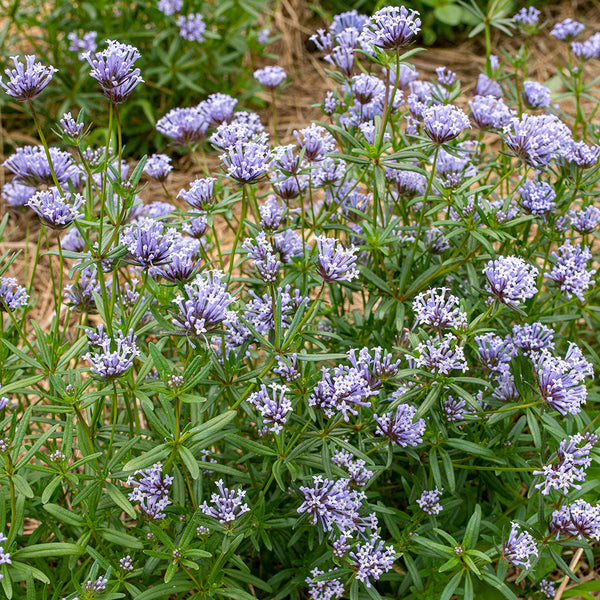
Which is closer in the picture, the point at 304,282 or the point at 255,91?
the point at 304,282

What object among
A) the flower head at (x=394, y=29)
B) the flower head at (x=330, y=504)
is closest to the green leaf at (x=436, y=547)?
the flower head at (x=330, y=504)

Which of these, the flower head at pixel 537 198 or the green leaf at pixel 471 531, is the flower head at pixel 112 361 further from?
the flower head at pixel 537 198

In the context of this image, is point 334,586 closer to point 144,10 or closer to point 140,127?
point 140,127

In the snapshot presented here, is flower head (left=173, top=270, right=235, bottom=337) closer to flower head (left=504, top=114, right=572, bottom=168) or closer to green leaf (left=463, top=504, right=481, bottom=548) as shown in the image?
green leaf (left=463, top=504, right=481, bottom=548)

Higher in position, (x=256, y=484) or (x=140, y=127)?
(x=140, y=127)

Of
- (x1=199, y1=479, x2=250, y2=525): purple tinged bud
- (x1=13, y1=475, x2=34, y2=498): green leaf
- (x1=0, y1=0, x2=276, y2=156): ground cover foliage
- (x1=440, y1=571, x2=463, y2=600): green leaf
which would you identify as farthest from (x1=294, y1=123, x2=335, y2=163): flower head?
(x1=0, y1=0, x2=276, y2=156): ground cover foliage

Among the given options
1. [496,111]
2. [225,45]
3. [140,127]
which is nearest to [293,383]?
[496,111]

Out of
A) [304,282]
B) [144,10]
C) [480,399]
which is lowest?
[480,399]

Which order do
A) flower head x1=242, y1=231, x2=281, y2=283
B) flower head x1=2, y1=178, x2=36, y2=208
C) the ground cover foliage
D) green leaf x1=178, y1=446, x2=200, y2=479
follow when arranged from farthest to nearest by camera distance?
the ground cover foliage → flower head x1=2, y1=178, x2=36, y2=208 → flower head x1=242, y1=231, x2=281, y2=283 → green leaf x1=178, y1=446, x2=200, y2=479
